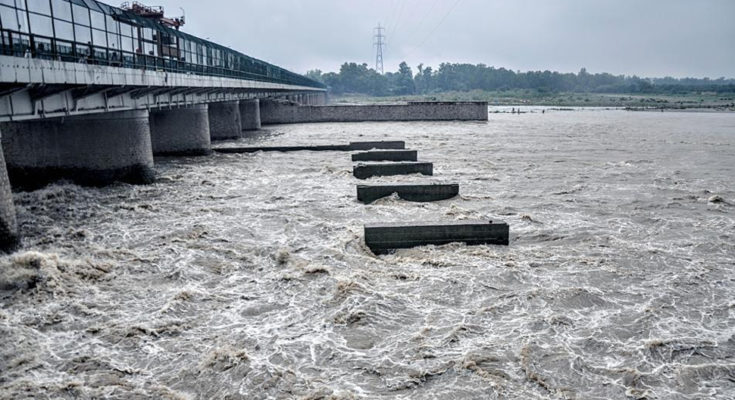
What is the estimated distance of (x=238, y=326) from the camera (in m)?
13.0

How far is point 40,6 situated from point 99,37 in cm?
589

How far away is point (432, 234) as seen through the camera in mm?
18859

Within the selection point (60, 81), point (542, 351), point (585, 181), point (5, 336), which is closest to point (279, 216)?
point (60, 81)

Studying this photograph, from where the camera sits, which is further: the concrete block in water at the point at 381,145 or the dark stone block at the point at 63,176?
the concrete block in water at the point at 381,145

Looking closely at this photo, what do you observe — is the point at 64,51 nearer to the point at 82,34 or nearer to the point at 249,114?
the point at 82,34

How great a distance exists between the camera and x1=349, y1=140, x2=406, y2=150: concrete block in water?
→ 43688 millimetres

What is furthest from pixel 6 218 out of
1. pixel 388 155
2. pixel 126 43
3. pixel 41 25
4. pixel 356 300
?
pixel 388 155

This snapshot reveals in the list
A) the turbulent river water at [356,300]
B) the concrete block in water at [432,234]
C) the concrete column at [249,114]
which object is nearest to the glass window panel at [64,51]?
the turbulent river water at [356,300]

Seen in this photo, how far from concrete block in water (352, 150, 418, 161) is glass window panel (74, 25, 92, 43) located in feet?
59.0

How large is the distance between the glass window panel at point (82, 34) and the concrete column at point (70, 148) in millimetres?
4649

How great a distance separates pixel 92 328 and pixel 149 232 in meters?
8.62

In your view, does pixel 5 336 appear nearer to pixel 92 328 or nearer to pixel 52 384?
pixel 92 328

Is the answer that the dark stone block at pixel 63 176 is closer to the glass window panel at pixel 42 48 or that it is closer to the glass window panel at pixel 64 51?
the glass window panel at pixel 64 51

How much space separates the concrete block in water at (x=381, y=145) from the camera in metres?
43.7
